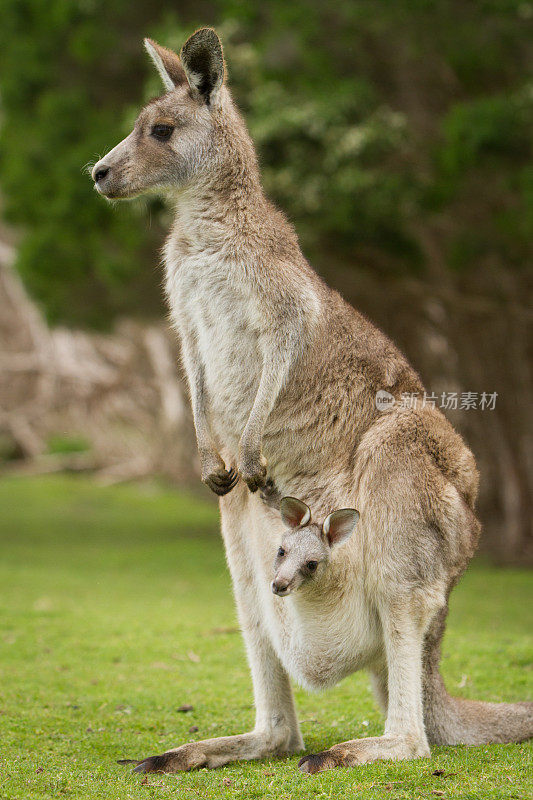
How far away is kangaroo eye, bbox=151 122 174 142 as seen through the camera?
12.0 feet

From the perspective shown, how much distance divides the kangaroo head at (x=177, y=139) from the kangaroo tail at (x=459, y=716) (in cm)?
170

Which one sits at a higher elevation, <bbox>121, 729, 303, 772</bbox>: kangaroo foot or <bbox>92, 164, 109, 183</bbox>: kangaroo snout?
<bbox>92, 164, 109, 183</bbox>: kangaroo snout

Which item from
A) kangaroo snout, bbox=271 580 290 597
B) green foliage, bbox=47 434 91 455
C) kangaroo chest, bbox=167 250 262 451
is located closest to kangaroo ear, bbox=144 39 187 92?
kangaroo chest, bbox=167 250 262 451

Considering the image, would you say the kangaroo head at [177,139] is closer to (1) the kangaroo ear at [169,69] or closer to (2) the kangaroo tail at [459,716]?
(1) the kangaroo ear at [169,69]

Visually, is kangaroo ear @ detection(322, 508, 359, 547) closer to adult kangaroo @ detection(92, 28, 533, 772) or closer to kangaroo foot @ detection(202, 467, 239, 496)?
adult kangaroo @ detection(92, 28, 533, 772)

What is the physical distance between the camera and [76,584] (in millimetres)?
8492

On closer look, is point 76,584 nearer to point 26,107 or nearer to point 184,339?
point 26,107

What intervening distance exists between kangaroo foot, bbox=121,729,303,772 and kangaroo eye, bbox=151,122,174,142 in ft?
6.52

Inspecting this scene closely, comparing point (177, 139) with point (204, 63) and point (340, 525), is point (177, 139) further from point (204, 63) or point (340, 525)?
point (340, 525)

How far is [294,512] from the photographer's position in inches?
134

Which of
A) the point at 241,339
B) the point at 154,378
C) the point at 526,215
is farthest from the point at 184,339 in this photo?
the point at 154,378

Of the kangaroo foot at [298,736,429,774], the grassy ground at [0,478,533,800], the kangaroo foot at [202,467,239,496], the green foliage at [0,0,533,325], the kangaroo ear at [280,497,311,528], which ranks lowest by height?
the grassy ground at [0,478,533,800]

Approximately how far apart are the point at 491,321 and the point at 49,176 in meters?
4.31

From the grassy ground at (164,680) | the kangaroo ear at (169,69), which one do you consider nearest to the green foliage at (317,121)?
the grassy ground at (164,680)
